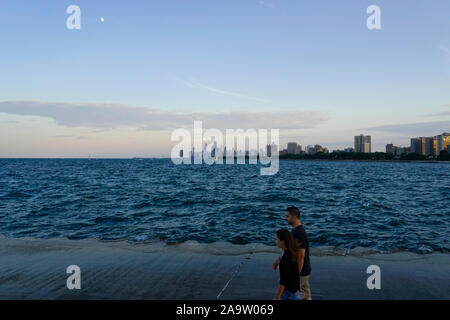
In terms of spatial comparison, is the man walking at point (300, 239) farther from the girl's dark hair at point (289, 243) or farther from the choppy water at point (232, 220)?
the choppy water at point (232, 220)

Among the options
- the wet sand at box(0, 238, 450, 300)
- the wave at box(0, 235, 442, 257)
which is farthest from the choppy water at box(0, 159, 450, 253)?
the wet sand at box(0, 238, 450, 300)

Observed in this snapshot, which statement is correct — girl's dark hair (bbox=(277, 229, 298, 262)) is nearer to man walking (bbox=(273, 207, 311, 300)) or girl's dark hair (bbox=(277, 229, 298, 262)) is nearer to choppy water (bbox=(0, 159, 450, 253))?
man walking (bbox=(273, 207, 311, 300))

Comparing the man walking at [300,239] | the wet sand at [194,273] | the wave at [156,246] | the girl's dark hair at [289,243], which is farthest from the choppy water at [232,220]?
the girl's dark hair at [289,243]

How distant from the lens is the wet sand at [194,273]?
291 inches

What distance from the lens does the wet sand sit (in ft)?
24.2

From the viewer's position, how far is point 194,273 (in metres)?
8.78

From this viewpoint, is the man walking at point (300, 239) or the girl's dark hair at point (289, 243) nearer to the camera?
the girl's dark hair at point (289, 243)

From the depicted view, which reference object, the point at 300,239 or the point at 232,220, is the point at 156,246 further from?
the point at 300,239

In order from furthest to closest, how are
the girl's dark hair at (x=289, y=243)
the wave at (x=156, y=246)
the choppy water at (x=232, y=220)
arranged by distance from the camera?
the choppy water at (x=232, y=220), the wave at (x=156, y=246), the girl's dark hair at (x=289, y=243)

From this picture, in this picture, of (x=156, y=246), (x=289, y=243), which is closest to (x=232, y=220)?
(x=156, y=246)
